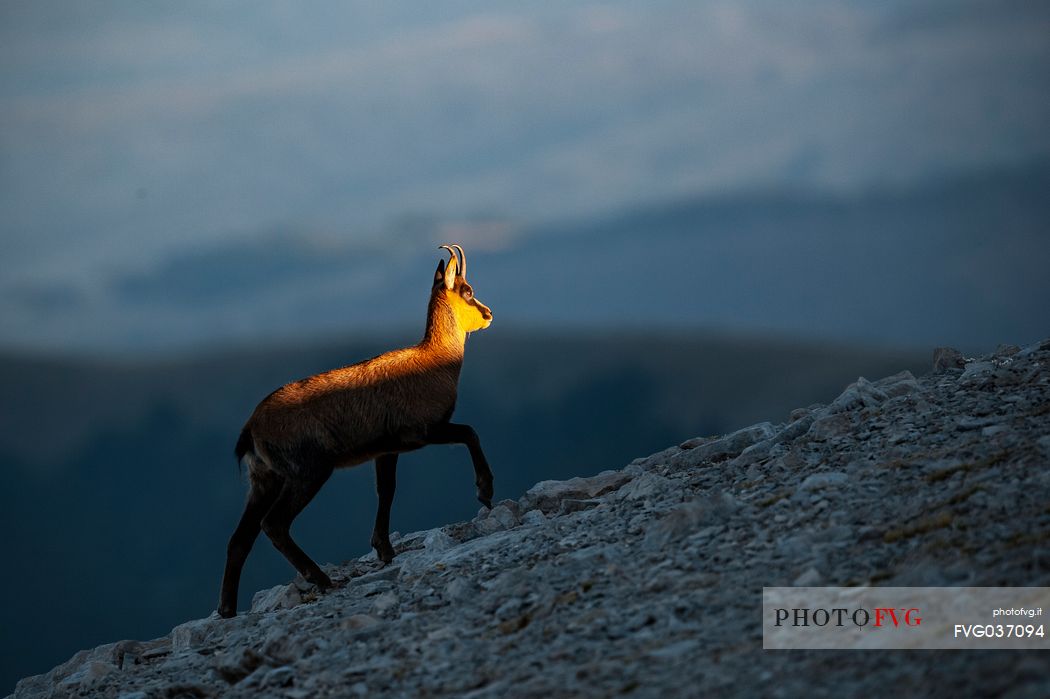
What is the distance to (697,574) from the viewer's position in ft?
26.1

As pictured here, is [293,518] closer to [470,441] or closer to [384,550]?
[384,550]

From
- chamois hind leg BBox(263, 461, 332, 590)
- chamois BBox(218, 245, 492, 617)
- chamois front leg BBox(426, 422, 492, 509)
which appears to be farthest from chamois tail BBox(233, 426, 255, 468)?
chamois front leg BBox(426, 422, 492, 509)

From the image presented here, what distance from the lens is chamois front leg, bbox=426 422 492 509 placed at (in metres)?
12.4

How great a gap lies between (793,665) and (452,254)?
8.57 metres

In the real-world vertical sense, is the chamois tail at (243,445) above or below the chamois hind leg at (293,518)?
above

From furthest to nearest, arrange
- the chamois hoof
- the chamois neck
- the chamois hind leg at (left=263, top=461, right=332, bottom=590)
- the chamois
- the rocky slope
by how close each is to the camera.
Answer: the chamois neck → the chamois hoof → the chamois → the chamois hind leg at (left=263, top=461, right=332, bottom=590) → the rocky slope

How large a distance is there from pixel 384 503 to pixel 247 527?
1.48m

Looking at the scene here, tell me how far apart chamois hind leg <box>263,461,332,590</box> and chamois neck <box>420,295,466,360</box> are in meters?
2.26

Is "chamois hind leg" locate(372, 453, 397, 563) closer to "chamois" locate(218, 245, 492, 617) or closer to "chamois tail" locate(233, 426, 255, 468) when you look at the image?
"chamois" locate(218, 245, 492, 617)

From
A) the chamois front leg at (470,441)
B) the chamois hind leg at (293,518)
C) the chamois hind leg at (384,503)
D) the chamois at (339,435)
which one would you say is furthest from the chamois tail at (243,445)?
the chamois front leg at (470,441)

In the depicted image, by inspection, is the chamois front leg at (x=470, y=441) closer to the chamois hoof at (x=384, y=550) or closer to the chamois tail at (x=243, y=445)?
the chamois hoof at (x=384, y=550)

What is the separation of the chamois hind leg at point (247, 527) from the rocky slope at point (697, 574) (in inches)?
22.3

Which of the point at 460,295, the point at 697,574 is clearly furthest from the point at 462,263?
the point at 697,574

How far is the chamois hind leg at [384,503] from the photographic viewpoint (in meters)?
12.2
